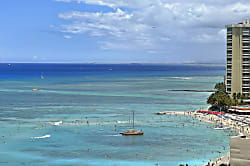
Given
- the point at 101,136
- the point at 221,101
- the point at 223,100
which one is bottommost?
the point at 101,136

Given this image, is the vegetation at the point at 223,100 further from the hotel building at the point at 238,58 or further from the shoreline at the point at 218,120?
the shoreline at the point at 218,120

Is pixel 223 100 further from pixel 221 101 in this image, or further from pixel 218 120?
pixel 218 120

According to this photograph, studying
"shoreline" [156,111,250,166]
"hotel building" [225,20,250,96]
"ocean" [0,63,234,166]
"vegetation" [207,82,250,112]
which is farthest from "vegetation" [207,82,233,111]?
"ocean" [0,63,234,166]

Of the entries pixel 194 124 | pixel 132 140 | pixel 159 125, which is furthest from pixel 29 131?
pixel 194 124

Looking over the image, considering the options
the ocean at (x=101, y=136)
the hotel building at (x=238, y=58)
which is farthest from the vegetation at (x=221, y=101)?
the ocean at (x=101, y=136)

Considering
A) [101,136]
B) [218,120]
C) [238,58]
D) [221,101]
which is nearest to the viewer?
[101,136]

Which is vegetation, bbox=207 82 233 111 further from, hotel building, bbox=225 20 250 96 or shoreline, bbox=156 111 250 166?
hotel building, bbox=225 20 250 96

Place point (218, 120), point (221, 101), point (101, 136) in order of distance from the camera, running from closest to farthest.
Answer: point (101, 136)
point (218, 120)
point (221, 101)

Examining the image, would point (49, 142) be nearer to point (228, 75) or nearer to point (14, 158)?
point (14, 158)

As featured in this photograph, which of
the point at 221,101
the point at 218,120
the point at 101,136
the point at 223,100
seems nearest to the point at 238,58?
the point at 223,100
